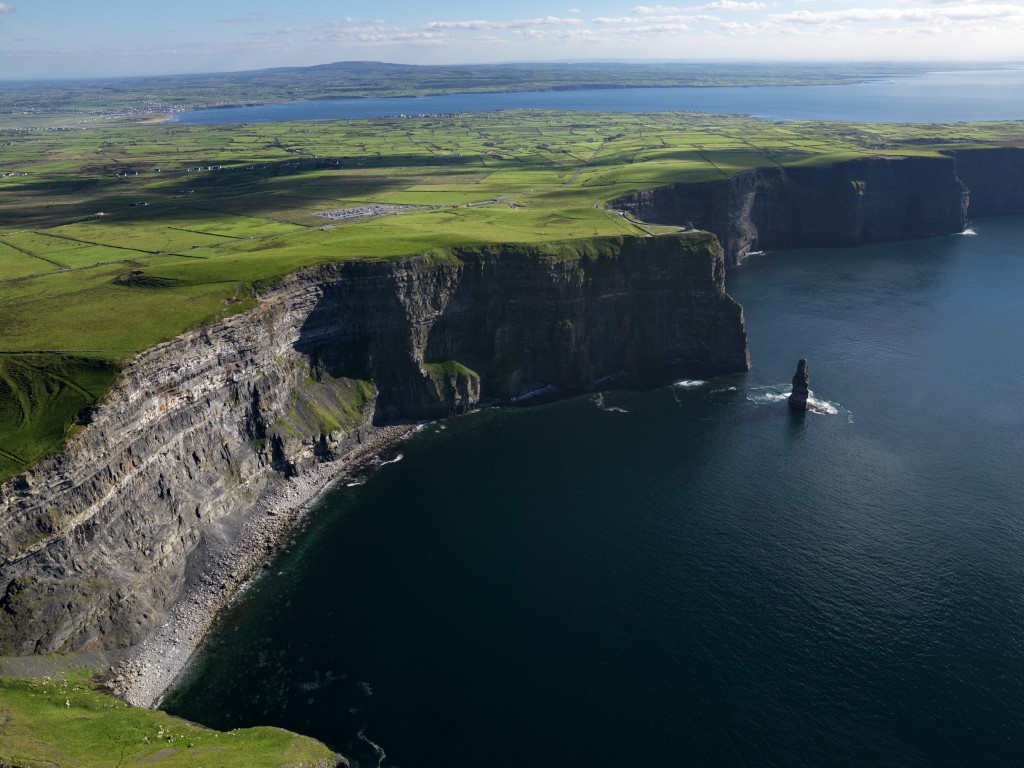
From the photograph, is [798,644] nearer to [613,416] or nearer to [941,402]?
[613,416]

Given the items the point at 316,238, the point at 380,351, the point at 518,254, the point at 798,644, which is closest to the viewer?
the point at 798,644

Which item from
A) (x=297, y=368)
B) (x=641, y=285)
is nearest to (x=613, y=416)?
(x=641, y=285)

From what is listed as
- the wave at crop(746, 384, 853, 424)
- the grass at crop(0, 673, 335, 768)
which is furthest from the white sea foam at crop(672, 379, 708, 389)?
the grass at crop(0, 673, 335, 768)

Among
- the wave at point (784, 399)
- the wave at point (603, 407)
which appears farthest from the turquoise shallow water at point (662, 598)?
the wave at point (784, 399)

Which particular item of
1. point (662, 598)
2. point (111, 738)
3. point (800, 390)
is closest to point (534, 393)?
point (800, 390)

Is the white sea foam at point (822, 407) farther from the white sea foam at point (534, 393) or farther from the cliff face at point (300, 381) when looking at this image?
the white sea foam at point (534, 393)

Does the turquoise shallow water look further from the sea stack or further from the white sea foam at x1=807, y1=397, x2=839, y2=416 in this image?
the white sea foam at x1=807, y1=397, x2=839, y2=416

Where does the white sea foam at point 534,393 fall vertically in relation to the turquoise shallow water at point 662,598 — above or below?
above
